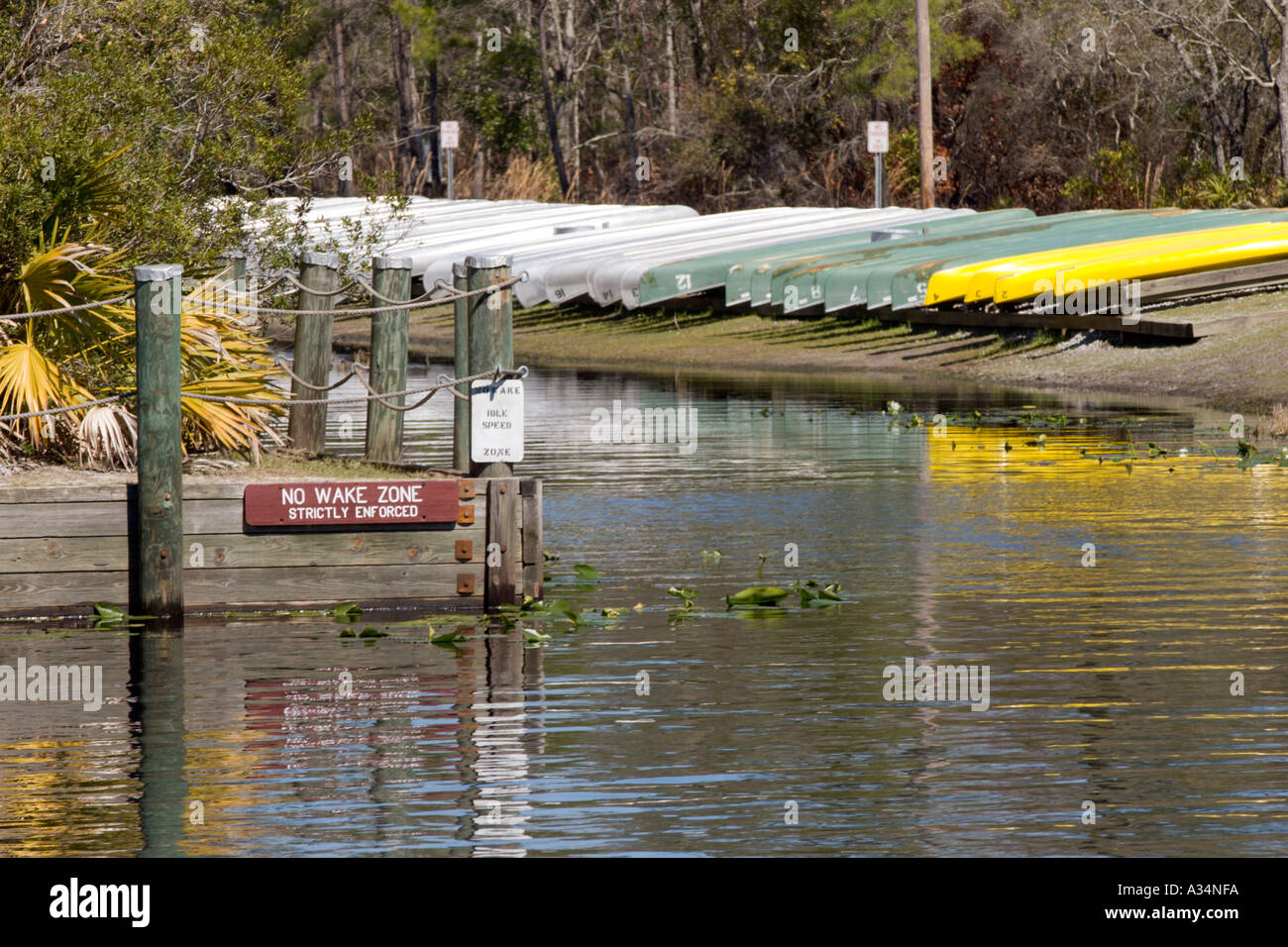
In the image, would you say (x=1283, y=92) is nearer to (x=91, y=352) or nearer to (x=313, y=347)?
(x=313, y=347)

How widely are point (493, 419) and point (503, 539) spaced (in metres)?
0.78

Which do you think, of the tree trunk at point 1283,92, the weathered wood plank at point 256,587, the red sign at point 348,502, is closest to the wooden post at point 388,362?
the weathered wood plank at point 256,587

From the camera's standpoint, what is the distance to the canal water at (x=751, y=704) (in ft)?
28.7

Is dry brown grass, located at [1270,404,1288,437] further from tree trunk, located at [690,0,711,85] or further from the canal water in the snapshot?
tree trunk, located at [690,0,711,85]

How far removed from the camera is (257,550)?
13242mm

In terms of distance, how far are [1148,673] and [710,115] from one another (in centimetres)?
4864

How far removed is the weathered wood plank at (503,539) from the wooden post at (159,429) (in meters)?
1.89

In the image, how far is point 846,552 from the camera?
1622 centimetres

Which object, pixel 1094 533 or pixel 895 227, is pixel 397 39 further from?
pixel 1094 533

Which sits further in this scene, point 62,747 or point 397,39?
point 397,39

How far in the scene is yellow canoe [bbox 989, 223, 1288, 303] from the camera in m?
32.0

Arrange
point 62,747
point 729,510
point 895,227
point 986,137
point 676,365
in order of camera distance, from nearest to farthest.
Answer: point 62,747 → point 729,510 → point 676,365 → point 895,227 → point 986,137

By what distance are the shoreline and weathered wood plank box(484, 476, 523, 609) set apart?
15436 mm

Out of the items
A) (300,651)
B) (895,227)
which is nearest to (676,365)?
(895,227)
